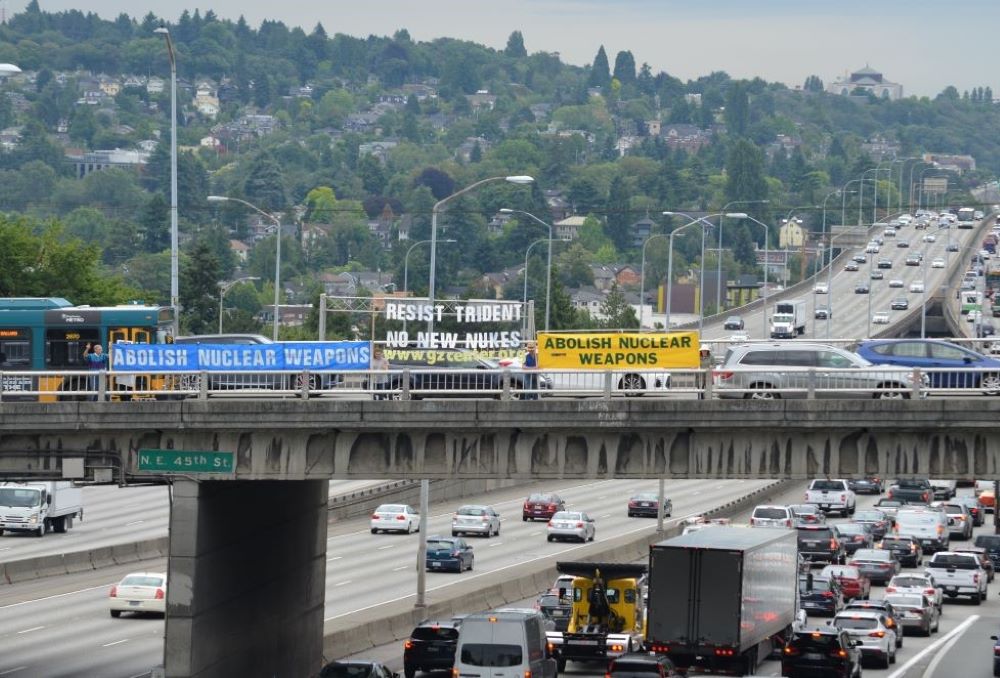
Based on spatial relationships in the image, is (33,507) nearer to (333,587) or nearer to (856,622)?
(333,587)

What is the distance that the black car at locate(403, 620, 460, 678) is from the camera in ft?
151

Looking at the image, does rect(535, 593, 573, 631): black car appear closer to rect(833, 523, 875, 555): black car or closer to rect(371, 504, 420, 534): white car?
rect(833, 523, 875, 555): black car

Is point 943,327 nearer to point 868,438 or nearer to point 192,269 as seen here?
point 192,269

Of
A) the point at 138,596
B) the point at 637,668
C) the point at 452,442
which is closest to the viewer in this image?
the point at 452,442

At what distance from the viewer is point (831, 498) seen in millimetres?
90750

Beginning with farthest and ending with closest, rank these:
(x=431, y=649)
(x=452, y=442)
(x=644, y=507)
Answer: (x=644, y=507), (x=431, y=649), (x=452, y=442)

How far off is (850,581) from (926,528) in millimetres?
16474

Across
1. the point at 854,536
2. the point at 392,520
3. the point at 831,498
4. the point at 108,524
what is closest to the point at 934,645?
the point at 854,536

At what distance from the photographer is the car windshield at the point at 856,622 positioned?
171 ft

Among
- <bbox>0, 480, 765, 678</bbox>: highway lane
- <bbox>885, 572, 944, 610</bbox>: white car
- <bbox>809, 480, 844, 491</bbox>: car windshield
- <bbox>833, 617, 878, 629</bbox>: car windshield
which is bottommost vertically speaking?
<bbox>0, 480, 765, 678</bbox>: highway lane

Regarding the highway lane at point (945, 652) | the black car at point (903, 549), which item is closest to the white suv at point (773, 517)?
the black car at point (903, 549)

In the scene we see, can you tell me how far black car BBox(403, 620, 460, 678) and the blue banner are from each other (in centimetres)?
766

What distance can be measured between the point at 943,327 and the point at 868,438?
130776 millimetres

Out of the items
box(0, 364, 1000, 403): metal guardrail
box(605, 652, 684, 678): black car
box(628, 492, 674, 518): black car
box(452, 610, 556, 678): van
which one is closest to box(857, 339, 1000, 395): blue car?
box(0, 364, 1000, 403): metal guardrail
